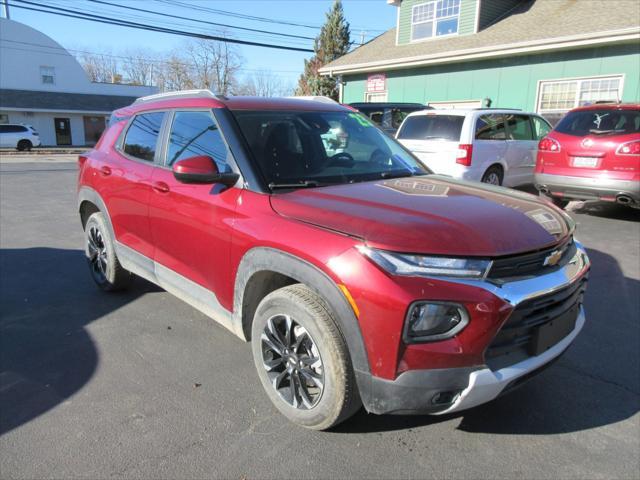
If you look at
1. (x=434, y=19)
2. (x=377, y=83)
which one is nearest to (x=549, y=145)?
(x=434, y=19)

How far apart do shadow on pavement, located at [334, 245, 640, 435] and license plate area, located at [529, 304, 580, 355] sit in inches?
21.0

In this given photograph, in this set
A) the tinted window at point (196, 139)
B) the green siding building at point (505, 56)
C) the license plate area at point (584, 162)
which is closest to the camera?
the tinted window at point (196, 139)

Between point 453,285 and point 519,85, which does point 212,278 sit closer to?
point 453,285

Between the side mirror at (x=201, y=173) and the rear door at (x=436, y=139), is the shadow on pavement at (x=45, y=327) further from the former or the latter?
the rear door at (x=436, y=139)

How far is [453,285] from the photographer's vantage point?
7.00ft

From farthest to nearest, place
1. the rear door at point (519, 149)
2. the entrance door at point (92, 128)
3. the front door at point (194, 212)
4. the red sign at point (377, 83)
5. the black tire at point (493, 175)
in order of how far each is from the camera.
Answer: the entrance door at point (92, 128) → the red sign at point (377, 83) → the rear door at point (519, 149) → the black tire at point (493, 175) → the front door at point (194, 212)

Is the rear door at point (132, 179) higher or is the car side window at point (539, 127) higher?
the car side window at point (539, 127)

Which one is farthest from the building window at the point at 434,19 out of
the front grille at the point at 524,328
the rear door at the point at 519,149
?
the front grille at the point at 524,328

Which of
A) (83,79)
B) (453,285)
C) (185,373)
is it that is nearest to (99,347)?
(185,373)

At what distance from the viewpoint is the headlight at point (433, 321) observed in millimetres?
2115

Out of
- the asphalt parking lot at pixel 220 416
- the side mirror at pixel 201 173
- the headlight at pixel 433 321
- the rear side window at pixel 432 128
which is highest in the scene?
the rear side window at pixel 432 128

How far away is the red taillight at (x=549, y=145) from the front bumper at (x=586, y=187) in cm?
43

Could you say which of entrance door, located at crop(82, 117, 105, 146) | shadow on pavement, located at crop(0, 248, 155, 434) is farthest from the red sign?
entrance door, located at crop(82, 117, 105, 146)

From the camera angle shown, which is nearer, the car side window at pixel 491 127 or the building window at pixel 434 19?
the car side window at pixel 491 127
